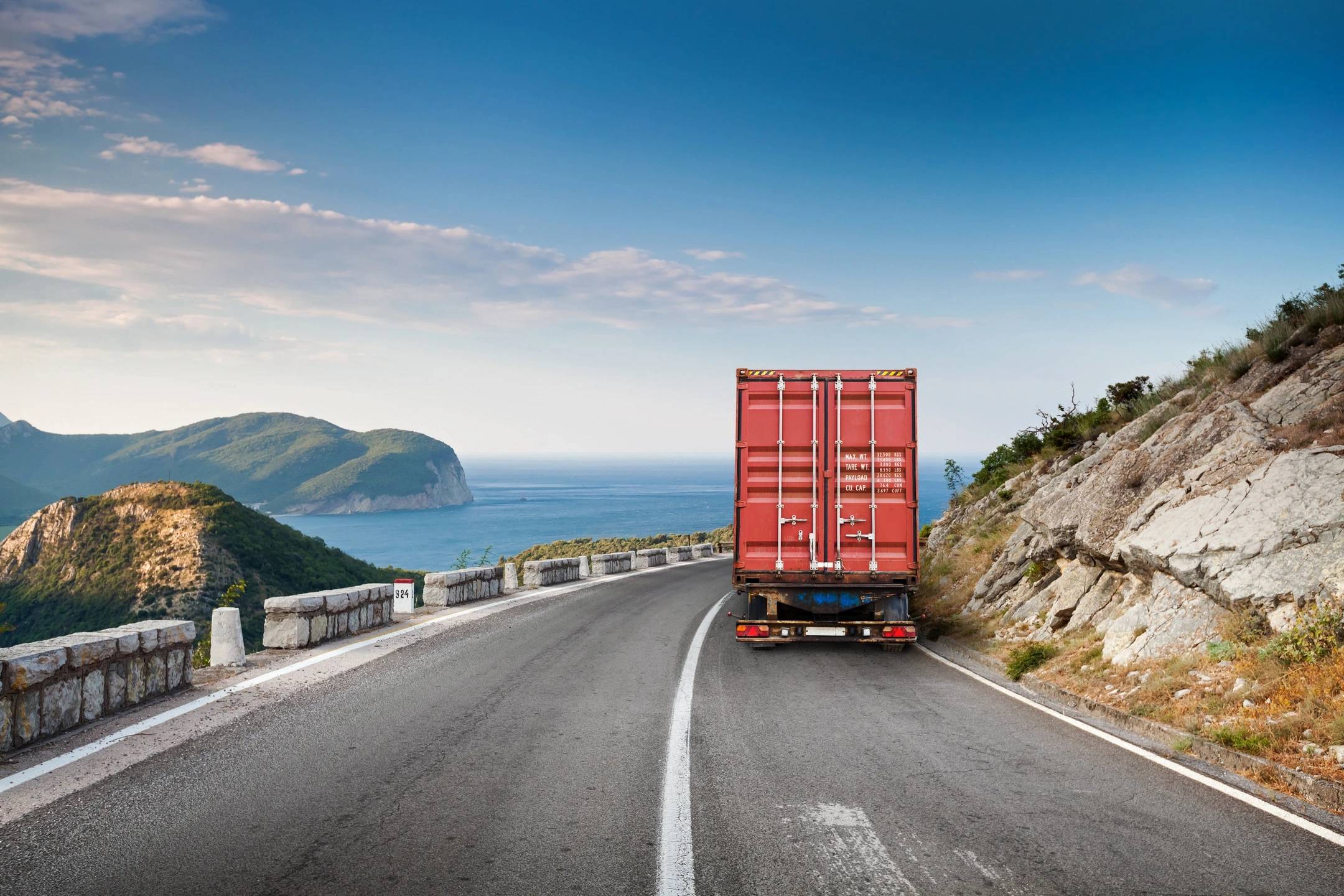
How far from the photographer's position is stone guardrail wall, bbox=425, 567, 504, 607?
15961 mm

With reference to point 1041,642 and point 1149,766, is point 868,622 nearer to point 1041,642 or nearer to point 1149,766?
point 1041,642

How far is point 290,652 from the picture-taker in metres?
10.1

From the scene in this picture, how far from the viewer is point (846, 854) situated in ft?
14.1

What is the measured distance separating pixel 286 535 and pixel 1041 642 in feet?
222

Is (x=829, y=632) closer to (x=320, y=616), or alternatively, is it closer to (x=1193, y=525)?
(x=1193, y=525)

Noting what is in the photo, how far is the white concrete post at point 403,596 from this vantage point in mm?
13797

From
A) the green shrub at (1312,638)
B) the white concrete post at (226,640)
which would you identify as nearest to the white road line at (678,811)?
the white concrete post at (226,640)

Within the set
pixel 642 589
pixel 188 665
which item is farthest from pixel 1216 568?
pixel 642 589

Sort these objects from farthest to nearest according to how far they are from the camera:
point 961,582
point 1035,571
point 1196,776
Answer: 1. point 961,582
2. point 1035,571
3. point 1196,776

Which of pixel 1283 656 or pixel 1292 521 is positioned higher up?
pixel 1292 521

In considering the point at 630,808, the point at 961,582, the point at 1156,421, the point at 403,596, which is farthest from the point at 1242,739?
the point at 403,596

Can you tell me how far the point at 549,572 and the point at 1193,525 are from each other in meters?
16.9

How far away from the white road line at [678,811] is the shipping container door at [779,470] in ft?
9.88

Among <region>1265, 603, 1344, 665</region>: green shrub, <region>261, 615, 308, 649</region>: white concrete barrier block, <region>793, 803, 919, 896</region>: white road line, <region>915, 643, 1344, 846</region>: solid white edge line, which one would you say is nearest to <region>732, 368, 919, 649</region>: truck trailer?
<region>915, 643, 1344, 846</region>: solid white edge line
